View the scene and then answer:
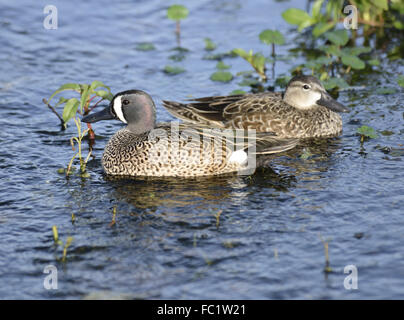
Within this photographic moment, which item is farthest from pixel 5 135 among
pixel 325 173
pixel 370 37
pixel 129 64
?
pixel 370 37

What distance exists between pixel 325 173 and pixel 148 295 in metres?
3.19

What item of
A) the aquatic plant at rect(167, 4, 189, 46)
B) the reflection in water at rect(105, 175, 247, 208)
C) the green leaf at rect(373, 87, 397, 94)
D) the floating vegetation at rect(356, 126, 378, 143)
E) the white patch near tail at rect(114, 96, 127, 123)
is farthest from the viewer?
the aquatic plant at rect(167, 4, 189, 46)

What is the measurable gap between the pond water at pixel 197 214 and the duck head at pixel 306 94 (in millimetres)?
535

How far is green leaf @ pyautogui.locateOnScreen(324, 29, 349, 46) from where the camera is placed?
36.1 ft

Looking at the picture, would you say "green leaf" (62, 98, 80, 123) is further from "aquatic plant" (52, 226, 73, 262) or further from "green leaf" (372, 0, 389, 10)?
"green leaf" (372, 0, 389, 10)

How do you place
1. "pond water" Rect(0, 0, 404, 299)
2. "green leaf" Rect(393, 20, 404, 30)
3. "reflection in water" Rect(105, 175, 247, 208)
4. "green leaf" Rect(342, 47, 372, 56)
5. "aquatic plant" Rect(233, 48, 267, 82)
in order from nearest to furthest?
1. "pond water" Rect(0, 0, 404, 299)
2. "reflection in water" Rect(105, 175, 247, 208)
3. "aquatic plant" Rect(233, 48, 267, 82)
4. "green leaf" Rect(342, 47, 372, 56)
5. "green leaf" Rect(393, 20, 404, 30)

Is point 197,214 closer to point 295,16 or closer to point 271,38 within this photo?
point 271,38

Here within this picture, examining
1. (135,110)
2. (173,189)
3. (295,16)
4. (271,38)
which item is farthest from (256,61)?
(173,189)

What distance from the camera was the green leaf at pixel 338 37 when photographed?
36.1 ft

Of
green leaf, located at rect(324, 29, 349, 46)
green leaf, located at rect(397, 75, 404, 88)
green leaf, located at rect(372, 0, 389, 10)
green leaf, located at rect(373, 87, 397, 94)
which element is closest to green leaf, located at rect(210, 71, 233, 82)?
green leaf, located at rect(324, 29, 349, 46)

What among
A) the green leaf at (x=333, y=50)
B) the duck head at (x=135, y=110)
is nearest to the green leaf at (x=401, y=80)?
the green leaf at (x=333, y=50)

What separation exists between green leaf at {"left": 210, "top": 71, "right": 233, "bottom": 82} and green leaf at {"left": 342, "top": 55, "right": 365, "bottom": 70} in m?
1.80

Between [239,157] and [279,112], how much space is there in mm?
1300

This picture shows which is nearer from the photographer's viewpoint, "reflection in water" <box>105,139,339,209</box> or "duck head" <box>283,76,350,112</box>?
"reflection in water" <box>105,139,339,209</box>
